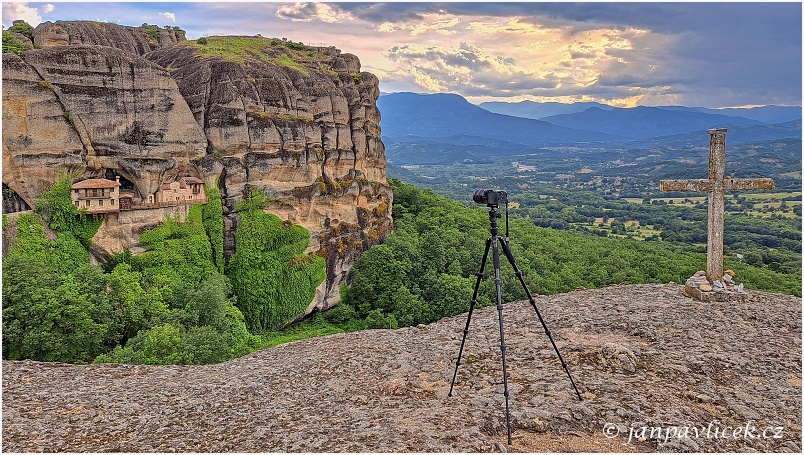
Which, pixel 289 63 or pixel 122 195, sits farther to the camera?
pixel 289 63

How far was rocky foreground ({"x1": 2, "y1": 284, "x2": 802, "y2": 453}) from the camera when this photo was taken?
21.6ft

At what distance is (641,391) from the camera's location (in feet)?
25.2


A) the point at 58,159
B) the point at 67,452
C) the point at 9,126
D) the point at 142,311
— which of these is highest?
the point at 9,126

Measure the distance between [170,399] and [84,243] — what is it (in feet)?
49.1

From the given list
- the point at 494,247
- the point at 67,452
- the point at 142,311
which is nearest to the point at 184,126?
the point at 142,311

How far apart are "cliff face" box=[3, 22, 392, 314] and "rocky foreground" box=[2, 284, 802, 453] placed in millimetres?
12008

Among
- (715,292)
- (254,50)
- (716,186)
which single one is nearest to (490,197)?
(716,186)

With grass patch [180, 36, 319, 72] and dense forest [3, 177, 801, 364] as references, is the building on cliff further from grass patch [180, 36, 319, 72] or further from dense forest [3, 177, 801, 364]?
grass patch [180, 36, 319, 72]

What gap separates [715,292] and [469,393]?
862cm

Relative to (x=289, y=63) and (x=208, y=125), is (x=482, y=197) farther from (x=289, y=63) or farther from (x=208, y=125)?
(x=289, y=63)

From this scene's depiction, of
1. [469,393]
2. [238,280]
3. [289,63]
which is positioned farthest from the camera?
[289,63]

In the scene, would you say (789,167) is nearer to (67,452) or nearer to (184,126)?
(184,126)

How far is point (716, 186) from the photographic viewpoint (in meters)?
12.6

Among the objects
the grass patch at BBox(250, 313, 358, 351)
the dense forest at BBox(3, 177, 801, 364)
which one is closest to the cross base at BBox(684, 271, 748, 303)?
the dense forest at BBox(3, 177, 801, 364)
